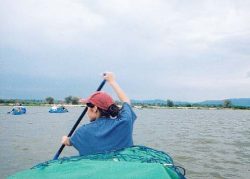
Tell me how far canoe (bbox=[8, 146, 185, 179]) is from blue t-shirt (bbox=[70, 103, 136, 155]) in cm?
24

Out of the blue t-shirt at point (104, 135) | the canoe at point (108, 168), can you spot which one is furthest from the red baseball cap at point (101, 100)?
the canoe at point (108, 168)

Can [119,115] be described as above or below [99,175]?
above

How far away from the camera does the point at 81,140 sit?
4531 millimetres

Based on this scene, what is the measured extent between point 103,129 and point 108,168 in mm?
857

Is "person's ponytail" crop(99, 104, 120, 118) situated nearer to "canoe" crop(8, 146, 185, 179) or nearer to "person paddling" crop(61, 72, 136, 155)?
"person paddling" crop(61, 72, 136, 155)

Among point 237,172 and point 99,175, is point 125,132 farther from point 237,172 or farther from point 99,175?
point 237,172

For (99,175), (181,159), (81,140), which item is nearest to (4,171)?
(181,159)

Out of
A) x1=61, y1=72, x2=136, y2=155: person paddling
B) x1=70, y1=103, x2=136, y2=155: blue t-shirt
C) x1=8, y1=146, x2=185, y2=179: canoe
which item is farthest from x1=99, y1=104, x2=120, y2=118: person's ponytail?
x1=8, y1=146, x2=185, y2=179: canoe

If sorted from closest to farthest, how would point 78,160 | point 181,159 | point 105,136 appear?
point 78,160
point 105,136
point 181,159

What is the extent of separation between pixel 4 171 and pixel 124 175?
11.1 metres

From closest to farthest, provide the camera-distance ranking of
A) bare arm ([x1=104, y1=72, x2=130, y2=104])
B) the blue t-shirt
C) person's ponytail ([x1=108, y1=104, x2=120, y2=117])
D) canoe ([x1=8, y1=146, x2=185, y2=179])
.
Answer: canoe ([x1=8, y1=146, x2=185, y2=179]), the blue t-shirt, person's ponytail ([x1=108, y1=104, x2=120, y2=117]), bare arm ([x1=104, y1=72, x2=130, y2=104])

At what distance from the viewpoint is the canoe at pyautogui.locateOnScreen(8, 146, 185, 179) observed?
352cm

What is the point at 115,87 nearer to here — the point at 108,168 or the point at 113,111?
the point at 113,111

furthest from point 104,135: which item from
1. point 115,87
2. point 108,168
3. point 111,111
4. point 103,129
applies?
point 115,87
